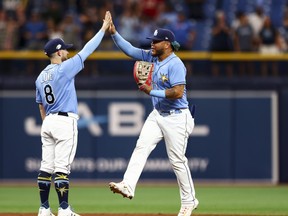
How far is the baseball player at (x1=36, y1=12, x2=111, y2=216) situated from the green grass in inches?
67.9

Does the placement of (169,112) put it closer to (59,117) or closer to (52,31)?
(59,117)

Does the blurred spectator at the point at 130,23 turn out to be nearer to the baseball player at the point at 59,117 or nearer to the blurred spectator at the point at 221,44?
the blurred spectator at the point at 221,44

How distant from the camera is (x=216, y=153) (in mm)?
17078

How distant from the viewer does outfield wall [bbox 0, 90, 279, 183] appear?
55.8 feet

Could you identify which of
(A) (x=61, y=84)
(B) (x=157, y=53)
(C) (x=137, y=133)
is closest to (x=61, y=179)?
(A) (x=61, y=84)

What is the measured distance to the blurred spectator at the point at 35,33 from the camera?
56.6 ft

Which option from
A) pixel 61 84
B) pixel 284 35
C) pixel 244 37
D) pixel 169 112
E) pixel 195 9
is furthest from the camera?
pixel 195 9

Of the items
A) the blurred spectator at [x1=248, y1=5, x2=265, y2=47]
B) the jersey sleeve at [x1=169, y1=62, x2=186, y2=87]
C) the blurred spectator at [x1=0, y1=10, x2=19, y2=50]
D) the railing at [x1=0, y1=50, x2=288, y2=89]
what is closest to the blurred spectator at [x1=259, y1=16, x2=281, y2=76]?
the blurred spectator at [x1=248, y1=5, x2=265, y2=47]

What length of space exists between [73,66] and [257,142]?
7859mm

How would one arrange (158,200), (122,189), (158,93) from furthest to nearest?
(158,200)
(158,93)
(122,189)

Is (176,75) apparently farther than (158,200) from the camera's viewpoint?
No

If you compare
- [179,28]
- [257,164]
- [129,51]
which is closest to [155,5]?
[179,28]

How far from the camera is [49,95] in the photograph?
33.0 ft

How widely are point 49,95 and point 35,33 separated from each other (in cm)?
784
